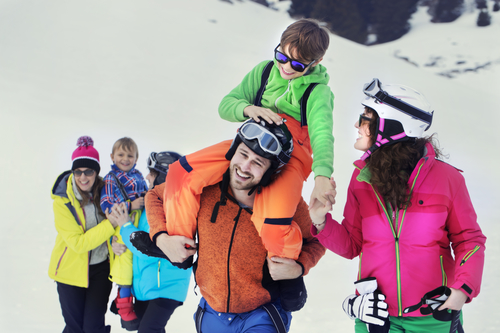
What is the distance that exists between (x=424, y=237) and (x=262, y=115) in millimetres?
795

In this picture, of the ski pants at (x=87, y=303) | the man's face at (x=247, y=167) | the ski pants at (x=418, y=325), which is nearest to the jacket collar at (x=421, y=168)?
the man's face at (x=247, y=167)

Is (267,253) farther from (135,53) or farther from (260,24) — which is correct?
(260,24)

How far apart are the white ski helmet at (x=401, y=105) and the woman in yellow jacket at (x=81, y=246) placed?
6.21 feet

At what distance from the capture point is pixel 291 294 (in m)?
1.72

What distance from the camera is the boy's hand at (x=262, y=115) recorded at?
1554 millimetres

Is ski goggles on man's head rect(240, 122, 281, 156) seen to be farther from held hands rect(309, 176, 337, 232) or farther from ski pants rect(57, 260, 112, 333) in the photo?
ski pants rect(57, 260, 112, 333)

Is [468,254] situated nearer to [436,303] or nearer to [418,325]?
[436,303]

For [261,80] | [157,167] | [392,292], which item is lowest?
[392,292]

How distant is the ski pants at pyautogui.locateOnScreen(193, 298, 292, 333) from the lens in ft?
5.50

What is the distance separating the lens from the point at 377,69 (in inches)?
628

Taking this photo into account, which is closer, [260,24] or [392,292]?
[392,292]

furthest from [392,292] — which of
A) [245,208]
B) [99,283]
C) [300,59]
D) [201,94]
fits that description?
[201,94]

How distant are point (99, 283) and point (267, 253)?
156cm

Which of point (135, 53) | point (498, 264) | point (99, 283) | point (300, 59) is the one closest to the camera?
point (300, 59)
